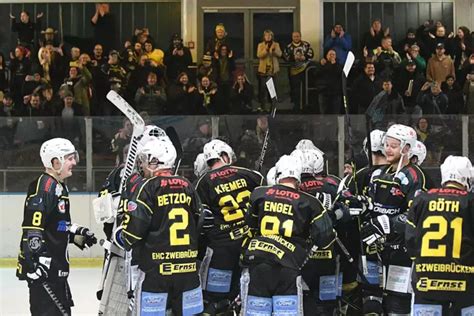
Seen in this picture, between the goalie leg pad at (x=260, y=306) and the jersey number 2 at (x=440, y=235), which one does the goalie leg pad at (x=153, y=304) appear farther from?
the jersey number 2 at (x=440, y=235)

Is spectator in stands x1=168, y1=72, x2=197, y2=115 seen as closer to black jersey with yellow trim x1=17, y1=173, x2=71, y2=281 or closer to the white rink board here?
the white rink board

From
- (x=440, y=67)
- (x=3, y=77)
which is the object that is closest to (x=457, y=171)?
(x=440, y=67)

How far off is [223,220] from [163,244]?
1243mm

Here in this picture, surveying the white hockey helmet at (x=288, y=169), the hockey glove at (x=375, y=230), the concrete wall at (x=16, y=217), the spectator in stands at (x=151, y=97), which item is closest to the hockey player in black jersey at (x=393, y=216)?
the hockey glove at (x=375, y=230)

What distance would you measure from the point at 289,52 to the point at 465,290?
318 inches

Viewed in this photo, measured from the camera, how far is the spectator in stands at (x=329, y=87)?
13.0 m

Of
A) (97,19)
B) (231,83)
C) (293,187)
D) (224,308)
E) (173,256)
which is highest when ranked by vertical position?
(97,19)

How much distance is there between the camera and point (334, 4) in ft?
53.0

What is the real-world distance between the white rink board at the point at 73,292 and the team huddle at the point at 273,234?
1.52 m

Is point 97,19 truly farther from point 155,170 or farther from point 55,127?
point 155,170

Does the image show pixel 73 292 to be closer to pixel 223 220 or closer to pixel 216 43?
pixel 223 220

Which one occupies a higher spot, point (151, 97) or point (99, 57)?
point (99, 57)

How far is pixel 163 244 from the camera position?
6289 mm

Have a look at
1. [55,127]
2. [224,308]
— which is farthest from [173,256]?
[55,127]
